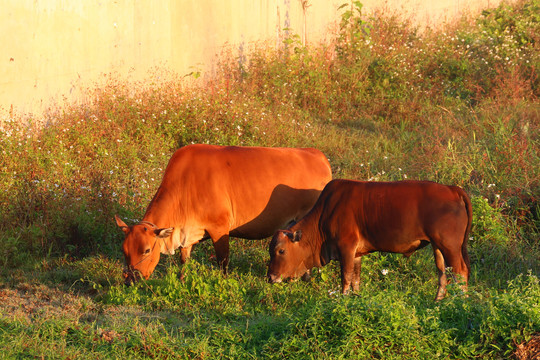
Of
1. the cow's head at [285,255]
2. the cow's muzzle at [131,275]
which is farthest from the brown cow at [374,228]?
the cow's muzzle at [131,275]

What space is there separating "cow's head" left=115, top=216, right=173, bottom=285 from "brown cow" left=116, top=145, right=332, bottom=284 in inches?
0.6

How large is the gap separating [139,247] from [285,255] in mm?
1330

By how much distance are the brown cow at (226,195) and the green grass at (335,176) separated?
335mm

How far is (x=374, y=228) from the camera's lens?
6.21 metres

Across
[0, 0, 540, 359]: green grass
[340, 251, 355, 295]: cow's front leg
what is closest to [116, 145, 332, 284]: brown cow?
[0, 0, 540, 359]: green grass

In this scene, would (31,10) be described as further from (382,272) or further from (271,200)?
(382,272)

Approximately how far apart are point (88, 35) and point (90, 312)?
5597 mm

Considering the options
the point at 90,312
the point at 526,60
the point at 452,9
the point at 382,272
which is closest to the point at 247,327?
the point at 90,312

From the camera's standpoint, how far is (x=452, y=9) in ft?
56.1

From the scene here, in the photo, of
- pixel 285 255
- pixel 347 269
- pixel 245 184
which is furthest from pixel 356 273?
pixel 245 184

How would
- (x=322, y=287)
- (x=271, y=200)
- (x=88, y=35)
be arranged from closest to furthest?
(x=322, y=287) → (x=271, y=200) → (x=88, y=35)

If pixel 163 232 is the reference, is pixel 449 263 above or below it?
below

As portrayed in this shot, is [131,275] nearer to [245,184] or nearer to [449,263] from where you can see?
[245,184]

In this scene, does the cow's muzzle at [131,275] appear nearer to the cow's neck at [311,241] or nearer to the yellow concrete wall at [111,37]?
the cow's neck at [311,241]
